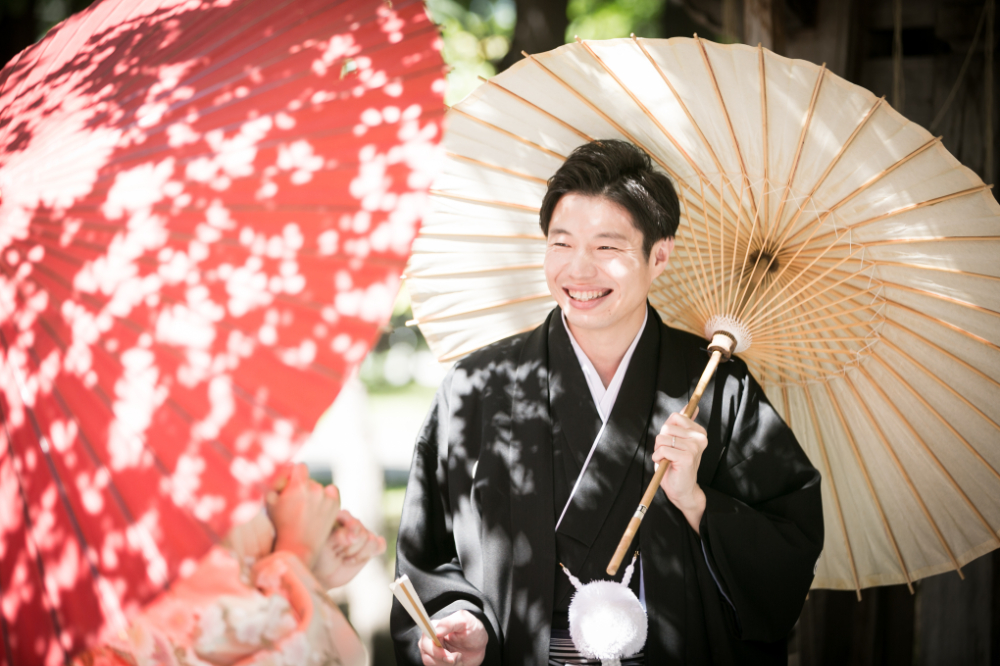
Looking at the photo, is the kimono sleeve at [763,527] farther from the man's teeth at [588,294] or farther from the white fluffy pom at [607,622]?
the man's teeth at [588,294]

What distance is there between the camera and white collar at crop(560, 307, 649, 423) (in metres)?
2.58

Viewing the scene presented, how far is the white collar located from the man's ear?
23 centimetres

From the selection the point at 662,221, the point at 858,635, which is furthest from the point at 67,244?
the point at 858,635

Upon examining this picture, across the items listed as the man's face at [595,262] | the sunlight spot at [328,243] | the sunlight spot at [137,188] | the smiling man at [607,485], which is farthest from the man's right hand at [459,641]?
the sunlight spot at [137,188]

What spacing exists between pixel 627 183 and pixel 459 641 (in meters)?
1.60

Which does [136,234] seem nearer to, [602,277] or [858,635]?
[602,277]

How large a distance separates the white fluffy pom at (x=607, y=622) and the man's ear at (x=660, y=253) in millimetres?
1090

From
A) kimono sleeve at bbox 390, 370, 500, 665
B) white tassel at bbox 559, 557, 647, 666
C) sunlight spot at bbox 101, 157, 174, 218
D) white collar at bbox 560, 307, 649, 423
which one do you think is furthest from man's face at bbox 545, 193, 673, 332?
sunlight spot at bbox 101, 157, 174, 218

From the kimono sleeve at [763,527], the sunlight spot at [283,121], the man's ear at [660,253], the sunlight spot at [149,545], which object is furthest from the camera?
the man's ear at [660,253]

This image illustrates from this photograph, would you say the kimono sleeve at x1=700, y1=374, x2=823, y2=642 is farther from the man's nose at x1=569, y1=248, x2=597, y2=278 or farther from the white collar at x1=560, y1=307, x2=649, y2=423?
the man's nose at x1=569, y1=248, x2=597, y2=278

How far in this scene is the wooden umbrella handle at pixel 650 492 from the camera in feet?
6.81

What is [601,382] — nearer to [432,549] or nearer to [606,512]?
[606,512]

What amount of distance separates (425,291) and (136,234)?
66.0 inches

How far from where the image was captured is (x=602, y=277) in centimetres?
245
